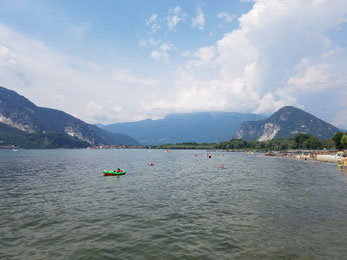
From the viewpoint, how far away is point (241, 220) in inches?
990

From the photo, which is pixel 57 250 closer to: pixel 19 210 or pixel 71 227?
pixel 71 227

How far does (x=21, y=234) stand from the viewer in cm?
2153

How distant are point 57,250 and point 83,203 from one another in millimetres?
15358

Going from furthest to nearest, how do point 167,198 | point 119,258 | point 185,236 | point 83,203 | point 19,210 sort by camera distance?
point 167,198
point 83,203
point 19,210
point 185,236
point 119,258

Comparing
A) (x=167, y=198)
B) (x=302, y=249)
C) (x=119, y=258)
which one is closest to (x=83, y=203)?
(x=167, y=198)

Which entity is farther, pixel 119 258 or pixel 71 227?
pixel 71 227

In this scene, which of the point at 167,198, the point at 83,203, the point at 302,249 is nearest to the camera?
the point at 302,249

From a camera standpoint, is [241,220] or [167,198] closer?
[241,220]

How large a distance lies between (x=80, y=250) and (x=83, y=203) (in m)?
16.0

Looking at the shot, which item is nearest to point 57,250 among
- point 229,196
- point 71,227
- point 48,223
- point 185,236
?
point 71,227

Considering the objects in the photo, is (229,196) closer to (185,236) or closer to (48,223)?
(185,236)

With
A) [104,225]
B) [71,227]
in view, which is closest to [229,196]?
[104,225]

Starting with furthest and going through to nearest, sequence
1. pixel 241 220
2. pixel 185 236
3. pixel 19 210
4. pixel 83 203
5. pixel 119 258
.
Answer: pixel 83 203, pixel 19 210, pixel 241 220, pixel 185 236, pixel 119 258


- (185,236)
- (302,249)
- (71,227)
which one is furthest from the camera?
(71,227)
